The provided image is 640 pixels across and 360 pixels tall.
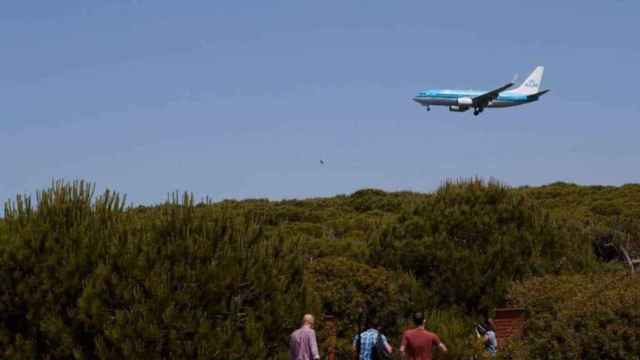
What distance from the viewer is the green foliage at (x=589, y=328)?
1533cm

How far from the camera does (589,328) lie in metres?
15.5

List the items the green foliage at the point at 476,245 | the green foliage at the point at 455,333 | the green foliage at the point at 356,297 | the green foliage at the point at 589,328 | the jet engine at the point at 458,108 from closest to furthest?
the green foliage at the point at 589,328 < the green foliage at the point at 455,333 < the green foliage at the point at 356,297 < the green foliage at the point at 476,245 < the jet engine at the point at 458,108

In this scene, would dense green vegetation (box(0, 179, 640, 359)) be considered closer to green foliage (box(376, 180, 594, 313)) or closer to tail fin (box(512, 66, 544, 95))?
green foliage (box(376, 180, 594, 313))

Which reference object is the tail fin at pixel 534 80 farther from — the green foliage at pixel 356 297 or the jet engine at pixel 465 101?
the green foliage at pixel 356 297

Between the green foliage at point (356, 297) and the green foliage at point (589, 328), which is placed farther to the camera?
the green foliage at point (356, 297)

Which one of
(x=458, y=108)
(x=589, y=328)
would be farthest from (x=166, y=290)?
(x=458, y=108)

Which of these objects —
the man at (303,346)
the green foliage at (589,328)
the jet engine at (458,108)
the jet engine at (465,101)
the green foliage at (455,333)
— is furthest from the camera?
the jet engine at (465,101)

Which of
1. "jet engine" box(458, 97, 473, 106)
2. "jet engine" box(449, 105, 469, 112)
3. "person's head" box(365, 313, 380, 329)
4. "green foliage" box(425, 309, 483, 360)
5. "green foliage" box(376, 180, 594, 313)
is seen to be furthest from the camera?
"jet engine" box(458, 97, 473, 106)

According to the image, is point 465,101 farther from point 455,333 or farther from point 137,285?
point 137,285

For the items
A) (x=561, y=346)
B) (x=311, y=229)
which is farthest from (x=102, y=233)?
(x=311, y=229)

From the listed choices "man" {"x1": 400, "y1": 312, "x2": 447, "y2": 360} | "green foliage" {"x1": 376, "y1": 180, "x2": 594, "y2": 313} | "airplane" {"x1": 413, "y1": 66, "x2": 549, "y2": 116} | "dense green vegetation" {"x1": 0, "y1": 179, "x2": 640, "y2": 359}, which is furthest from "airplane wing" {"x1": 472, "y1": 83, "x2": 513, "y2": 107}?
"man" {"x1": 400, "y1": 312, "x2": 447, "y2": 360}

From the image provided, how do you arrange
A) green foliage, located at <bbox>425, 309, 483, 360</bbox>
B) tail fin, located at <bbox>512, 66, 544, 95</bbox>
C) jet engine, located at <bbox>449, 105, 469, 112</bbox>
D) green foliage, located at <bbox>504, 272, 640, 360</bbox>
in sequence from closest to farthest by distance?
green foliage, located at <bbox>504, 272, 640, 360</bbox> < green foliage, located at <bbox>425, 309, 483, 360</bbox> < jet engine, located at <bbox>449, 105, 469, 112</bbox> < tail fin, located at <bbox>512, 66, 544, 95</bbox>

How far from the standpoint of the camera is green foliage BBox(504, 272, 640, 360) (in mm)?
15328

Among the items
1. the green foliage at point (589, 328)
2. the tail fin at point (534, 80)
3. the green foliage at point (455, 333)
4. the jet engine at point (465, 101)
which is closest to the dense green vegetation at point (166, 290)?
the green foliage at point (589, 328)
